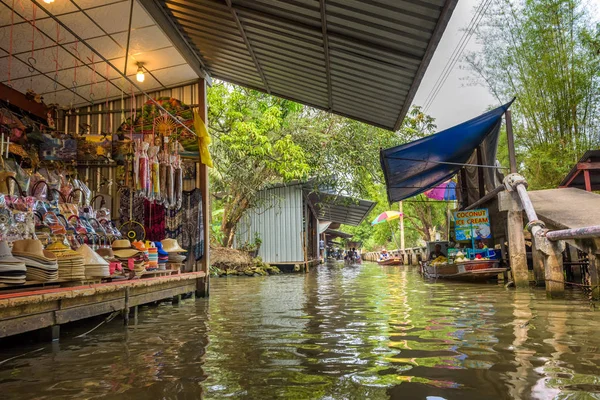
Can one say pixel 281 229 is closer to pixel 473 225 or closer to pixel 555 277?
pixel 473 225

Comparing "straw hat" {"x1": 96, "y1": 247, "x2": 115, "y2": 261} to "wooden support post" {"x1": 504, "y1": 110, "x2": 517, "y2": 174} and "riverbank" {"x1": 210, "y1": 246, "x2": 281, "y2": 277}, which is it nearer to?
"wooden support post" {"x1": 504, "y1": 110, "x2": 517, "y2": 174}

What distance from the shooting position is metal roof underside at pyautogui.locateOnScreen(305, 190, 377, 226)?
65.3ft

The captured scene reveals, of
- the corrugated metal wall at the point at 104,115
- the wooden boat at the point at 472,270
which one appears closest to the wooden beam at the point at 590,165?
the wooden boat at the point at 472,270

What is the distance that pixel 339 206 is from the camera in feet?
84.5

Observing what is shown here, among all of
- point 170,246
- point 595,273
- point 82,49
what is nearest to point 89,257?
point 170,246

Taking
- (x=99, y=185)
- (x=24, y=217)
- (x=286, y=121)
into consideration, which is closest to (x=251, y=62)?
(x=99, y=185)

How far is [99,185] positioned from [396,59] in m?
5.80

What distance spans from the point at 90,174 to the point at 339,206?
17.6m

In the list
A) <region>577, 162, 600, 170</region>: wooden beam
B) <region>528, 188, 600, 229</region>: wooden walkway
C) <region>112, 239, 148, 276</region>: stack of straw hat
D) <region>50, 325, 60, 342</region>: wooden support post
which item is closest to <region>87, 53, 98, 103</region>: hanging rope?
<region>112, 239, 148, 276</region>: stack of straw hat

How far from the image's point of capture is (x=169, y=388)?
298 centimetres

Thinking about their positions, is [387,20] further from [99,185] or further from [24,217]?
[99,185]

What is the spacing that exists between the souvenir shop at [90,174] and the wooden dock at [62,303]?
0.01 m

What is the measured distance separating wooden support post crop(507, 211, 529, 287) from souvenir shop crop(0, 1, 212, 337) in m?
6.46

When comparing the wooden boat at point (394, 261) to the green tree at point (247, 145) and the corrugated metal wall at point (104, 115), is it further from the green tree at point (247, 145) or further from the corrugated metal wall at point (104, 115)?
the corrugated metal wall at point (104, 115)
